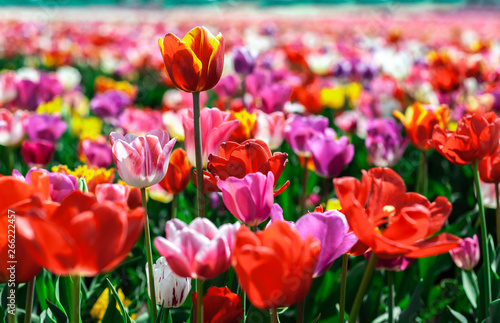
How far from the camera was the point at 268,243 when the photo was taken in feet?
2.05

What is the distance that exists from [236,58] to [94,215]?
6.26ft

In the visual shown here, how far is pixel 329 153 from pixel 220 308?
771mm

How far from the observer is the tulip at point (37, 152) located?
177 centimetres

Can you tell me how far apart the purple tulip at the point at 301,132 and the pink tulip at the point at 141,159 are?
0.77 metres

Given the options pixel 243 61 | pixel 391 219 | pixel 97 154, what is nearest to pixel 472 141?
pixel 391 219

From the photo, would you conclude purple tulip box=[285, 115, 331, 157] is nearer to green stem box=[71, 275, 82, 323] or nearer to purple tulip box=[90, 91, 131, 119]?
green stem box=[71, 275, 82, 323]

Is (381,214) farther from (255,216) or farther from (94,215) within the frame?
(94,215)

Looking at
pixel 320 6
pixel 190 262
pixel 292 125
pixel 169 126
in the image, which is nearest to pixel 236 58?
pixel 169 126

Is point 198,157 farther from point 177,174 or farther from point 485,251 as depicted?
point 485,251

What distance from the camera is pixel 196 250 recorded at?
67 centimetres

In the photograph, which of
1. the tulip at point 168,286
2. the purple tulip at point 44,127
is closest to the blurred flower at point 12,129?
the purple tulip at point 44,127

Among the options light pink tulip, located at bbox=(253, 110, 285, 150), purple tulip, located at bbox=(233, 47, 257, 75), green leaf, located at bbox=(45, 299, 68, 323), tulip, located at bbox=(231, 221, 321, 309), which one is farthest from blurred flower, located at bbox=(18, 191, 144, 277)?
purple tulip, located at bbox=(233, 47, 257, 75)

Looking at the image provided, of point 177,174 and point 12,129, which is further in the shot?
point 12,129

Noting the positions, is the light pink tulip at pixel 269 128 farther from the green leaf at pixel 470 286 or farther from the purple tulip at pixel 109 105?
the purple tulip at pixel 109 105
